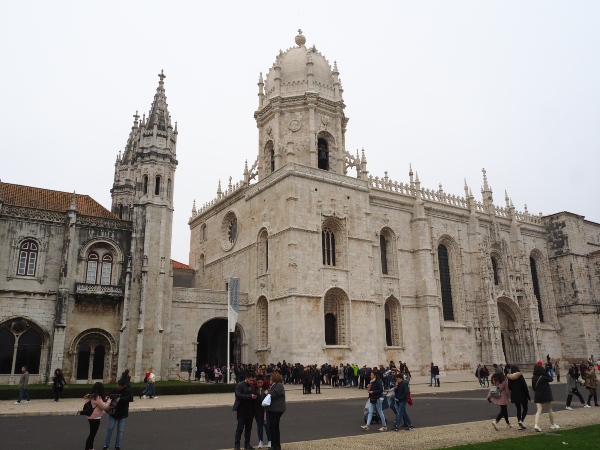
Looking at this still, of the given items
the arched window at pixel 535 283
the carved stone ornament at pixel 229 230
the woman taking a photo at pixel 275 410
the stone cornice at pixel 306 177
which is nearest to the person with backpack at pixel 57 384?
the woman taking a photo at pixel 275 410

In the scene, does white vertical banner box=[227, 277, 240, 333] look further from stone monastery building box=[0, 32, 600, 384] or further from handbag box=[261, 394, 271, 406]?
handbag box=[261, 394, 271, 406]

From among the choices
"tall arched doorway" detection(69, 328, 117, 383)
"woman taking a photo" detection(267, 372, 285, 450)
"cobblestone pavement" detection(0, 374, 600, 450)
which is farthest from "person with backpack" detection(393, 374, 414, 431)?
"tall arched doorway" detection(69, 328, 117, 383)

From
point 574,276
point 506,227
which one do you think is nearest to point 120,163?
point 506,227

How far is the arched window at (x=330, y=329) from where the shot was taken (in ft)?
112

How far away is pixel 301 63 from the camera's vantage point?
39.9 m

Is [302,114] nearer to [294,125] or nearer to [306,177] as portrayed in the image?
[294,125]

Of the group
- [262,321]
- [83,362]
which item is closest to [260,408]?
[83,362]

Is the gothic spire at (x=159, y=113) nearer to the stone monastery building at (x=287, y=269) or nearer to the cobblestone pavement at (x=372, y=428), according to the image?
the stone monastery building at (x=287, y=269)

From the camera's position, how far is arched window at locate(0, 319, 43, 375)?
2791 centimetres

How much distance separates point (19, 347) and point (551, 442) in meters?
28.1

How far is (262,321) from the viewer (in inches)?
1399

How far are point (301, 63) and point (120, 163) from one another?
1841 centimetres

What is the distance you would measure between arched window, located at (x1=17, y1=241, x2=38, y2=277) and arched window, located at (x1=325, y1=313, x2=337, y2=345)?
19.0m

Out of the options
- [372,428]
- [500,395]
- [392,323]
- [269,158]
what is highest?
[269,158]
